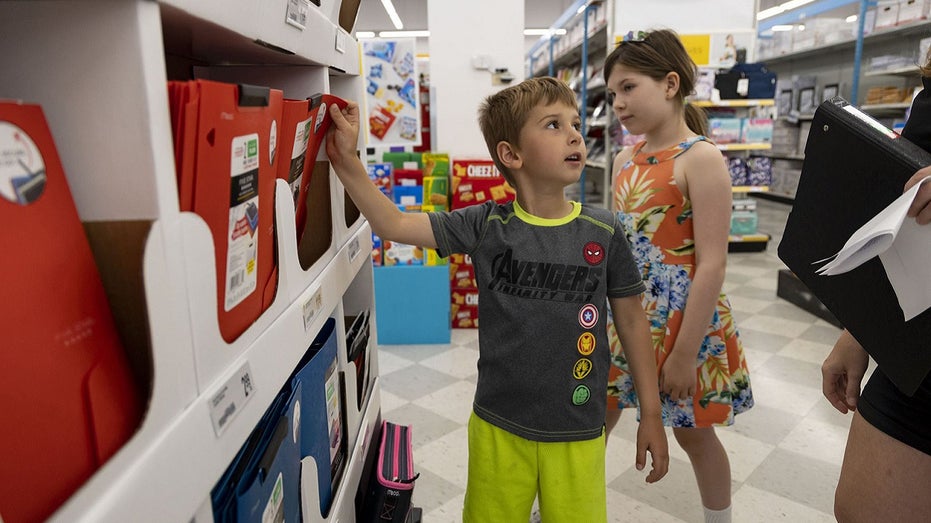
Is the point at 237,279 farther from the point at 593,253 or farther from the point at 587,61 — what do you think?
the point at 587,61

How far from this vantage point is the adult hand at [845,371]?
4.14 ft

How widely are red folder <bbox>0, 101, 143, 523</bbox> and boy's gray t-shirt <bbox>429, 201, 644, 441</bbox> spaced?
824 millimetres

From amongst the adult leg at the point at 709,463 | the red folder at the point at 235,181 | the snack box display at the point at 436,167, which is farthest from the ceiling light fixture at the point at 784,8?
the red folder at the point at 235,181

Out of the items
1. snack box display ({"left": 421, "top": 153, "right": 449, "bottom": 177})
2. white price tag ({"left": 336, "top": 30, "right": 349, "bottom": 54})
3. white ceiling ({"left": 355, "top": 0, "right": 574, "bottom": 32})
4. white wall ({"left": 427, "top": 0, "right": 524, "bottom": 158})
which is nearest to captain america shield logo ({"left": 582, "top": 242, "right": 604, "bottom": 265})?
white price tag ({"left": 336, "top": 30, "right": 349, "bottom": 54})

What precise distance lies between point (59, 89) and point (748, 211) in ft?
21.0

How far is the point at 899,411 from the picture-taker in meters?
1.02

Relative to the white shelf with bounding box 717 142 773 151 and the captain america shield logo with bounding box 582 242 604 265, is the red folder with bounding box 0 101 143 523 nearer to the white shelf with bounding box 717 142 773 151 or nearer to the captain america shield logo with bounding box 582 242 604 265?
the captain america shield logo with bounding box 582 242 604 265

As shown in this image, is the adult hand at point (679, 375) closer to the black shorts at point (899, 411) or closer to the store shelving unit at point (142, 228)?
the black shorts at point (899, 411)

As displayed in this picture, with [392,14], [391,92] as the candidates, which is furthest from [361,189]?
[392,14]

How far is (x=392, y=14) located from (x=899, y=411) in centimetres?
1686

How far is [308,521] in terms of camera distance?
2.88 ft

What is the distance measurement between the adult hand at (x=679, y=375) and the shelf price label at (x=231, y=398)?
116cm

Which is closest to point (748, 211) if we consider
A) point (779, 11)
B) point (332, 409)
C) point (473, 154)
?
point (473, 154)

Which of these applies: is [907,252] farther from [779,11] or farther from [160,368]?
[779,11]
